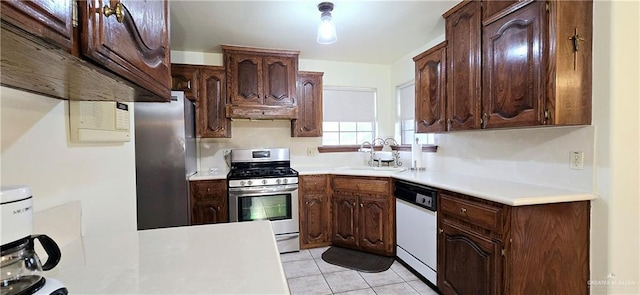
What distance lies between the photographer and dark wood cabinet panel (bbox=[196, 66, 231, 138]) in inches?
123

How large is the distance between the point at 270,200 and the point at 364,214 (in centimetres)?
102

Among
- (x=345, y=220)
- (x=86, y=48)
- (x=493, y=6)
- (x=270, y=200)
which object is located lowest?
(x=345, y=220)

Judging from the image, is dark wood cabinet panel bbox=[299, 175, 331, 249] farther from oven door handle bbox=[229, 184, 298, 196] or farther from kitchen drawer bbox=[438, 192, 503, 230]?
kitchen drawer bbox=[438, 192, 503, 230]

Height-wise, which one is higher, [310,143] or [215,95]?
[215,95]

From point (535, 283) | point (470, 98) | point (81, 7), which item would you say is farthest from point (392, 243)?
point (81, 7)

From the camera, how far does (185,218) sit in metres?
2.63

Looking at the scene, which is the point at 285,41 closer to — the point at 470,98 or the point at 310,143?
the point at 310,143

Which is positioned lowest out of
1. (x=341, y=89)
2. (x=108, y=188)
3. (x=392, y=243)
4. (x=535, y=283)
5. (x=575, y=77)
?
(x=392, y=243)

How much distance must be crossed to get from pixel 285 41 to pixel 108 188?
236 cm

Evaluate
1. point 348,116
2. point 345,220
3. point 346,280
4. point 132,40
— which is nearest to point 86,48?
point 132,40

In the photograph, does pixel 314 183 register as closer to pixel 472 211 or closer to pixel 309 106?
pixel 309 106

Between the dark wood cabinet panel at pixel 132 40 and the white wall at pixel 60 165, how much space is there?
1.17ft

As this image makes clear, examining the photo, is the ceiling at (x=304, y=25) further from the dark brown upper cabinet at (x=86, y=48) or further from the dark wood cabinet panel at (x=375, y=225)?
the dark wood cabinet panel at (x=375, y=225)

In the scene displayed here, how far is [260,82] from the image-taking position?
10.6ft
